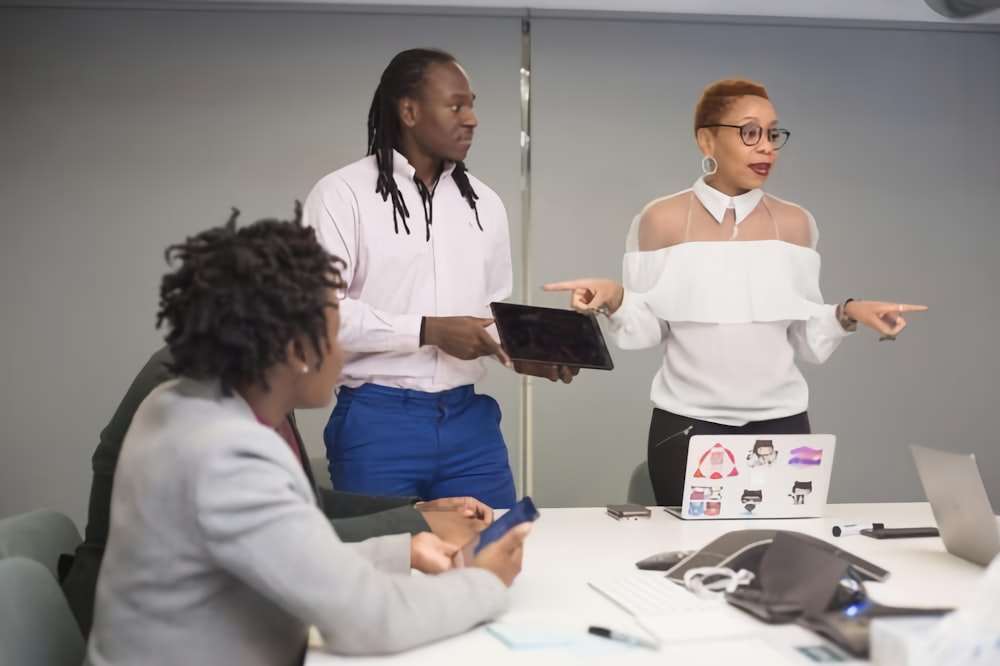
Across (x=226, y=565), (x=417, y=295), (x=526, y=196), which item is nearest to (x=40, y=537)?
(x=226, y=565)

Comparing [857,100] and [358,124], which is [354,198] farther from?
[857,100]

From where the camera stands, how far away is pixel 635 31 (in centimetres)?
372

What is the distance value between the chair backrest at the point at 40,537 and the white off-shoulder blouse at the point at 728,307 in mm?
1565

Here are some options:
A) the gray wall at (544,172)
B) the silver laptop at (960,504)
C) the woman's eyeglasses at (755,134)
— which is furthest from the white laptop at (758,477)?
the gray wall at (544,172)

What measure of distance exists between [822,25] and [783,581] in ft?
9.15

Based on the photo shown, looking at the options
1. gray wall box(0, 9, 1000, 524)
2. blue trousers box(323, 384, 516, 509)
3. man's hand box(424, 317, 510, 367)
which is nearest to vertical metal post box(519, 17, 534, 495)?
gray wall box(0, 9, 1000, 524)

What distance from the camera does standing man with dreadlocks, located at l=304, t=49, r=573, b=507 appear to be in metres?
2.51

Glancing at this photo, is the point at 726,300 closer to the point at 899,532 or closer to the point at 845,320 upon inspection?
the point at 845,320

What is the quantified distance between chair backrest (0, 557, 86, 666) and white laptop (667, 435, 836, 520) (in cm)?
129

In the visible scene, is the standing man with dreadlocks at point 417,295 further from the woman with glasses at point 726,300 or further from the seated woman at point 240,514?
the seated woman at point 240,514

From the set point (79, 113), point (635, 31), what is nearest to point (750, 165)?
point (635, 31)

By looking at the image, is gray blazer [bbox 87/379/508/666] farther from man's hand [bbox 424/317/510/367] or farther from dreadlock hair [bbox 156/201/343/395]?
man's hand [bbox 424/317/510/367]

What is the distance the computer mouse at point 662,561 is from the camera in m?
1.80

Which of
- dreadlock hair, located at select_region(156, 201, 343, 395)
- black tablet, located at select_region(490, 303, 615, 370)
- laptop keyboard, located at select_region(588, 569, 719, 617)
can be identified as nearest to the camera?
dreadlock hair, located at select_region(156, 201, 343, 395)
